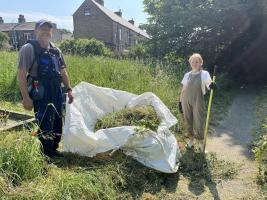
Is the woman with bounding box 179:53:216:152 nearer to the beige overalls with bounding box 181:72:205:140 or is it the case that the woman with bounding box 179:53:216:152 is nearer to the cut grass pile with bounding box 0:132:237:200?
the beige overalls with bounding box 181:72:205:140

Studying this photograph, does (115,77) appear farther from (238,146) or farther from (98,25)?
(98,25)

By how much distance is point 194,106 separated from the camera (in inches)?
228

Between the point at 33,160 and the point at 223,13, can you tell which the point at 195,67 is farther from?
the point at 223,13

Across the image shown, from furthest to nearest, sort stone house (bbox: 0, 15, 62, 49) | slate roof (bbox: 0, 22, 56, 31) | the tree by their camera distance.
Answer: slate roof (bbox: 0, 22, 56, 31)
stone house (bbox: 0, 15, 62, 49)
the tree

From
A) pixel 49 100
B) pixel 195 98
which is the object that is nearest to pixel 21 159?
pixel 49 100

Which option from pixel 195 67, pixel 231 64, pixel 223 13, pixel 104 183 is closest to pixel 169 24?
pixel 223 13

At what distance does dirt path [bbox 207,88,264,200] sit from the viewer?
445 cm

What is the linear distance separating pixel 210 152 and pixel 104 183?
8.46 ft

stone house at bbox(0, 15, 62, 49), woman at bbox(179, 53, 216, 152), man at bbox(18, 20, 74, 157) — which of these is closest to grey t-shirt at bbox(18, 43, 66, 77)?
man at bbox(18, 20, 74, 157)

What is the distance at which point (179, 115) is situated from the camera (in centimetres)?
738

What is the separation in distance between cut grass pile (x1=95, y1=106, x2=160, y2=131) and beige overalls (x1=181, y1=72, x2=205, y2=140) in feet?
2.67

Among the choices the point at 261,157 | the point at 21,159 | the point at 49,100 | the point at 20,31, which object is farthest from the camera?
the point at 20,31

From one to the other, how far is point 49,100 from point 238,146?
146 inches

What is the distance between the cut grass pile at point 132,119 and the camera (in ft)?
16.1
